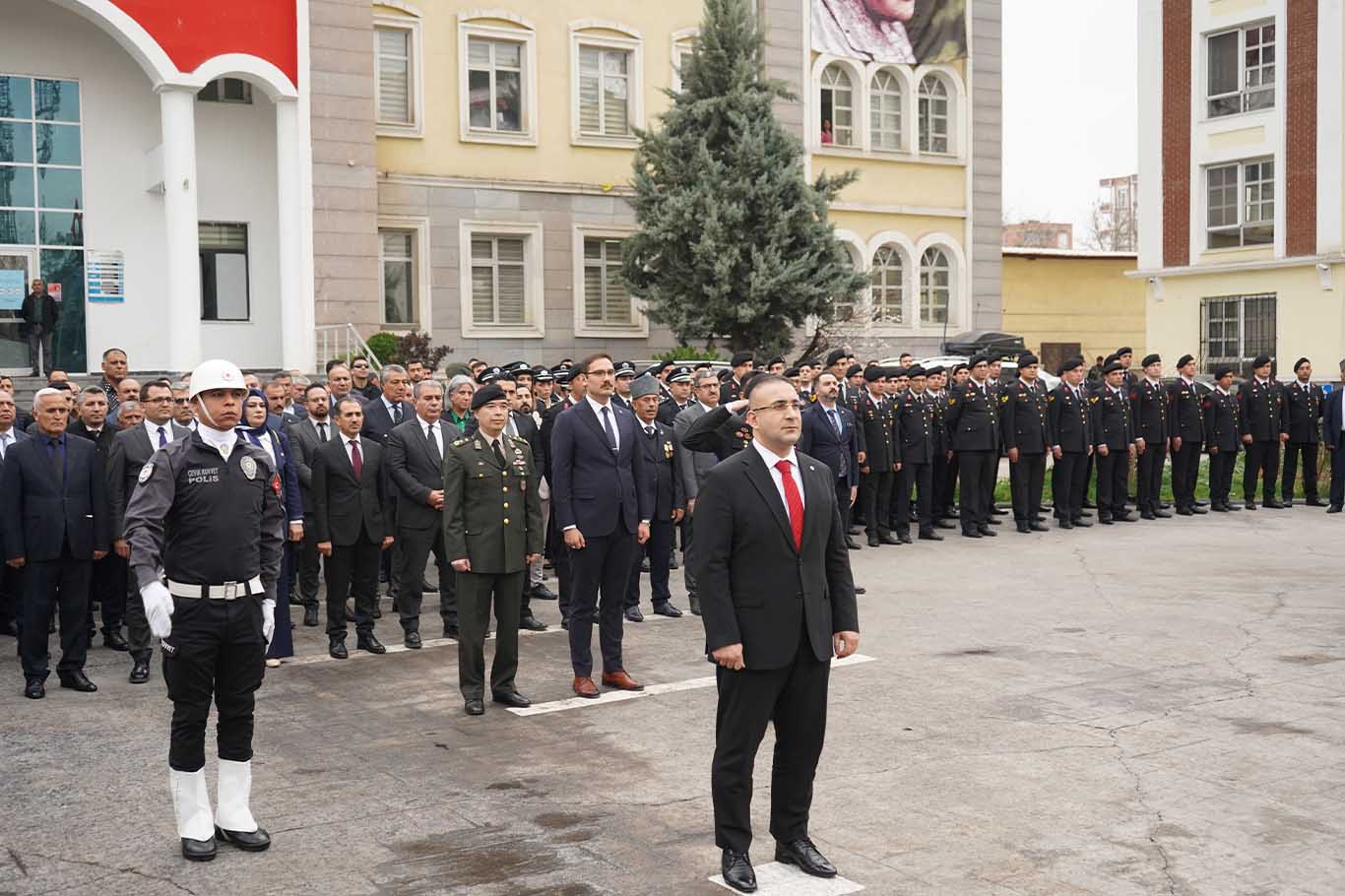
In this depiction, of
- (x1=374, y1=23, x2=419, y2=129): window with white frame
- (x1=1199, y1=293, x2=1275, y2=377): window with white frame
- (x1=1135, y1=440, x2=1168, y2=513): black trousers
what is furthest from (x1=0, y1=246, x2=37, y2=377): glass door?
(x1=1199, y1=293, x2=1275, y2=377): window with white frame

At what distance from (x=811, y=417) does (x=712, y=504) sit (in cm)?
878

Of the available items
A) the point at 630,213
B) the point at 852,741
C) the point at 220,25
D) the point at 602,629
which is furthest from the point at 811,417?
the point at 630,213

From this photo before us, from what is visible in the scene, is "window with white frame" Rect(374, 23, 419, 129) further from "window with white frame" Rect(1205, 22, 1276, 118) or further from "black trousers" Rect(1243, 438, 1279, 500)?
"window with white frame" Rect(1205, 22, 1276, 118)

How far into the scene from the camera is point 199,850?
626 centimetres

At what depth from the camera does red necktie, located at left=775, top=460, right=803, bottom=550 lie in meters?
6.07

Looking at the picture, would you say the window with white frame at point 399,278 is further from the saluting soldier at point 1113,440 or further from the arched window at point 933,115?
the saluting soldier at point 1113,440

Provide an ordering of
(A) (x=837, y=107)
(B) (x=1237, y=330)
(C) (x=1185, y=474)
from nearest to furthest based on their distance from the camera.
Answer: (C) (x=1185, y=474) → (A) (x=837, y=107) → (B) (x=1237, y=330)

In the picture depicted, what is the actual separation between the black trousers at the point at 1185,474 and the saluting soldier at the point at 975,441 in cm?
380

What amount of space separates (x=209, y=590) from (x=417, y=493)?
493 cm

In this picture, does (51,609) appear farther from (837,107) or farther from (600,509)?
(837,107)

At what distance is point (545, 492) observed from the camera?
14.6 m

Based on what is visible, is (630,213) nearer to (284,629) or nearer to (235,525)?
(284,629)

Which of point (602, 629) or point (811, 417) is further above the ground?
point (811, 417)

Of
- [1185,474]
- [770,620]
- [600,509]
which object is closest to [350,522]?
[600,509]
